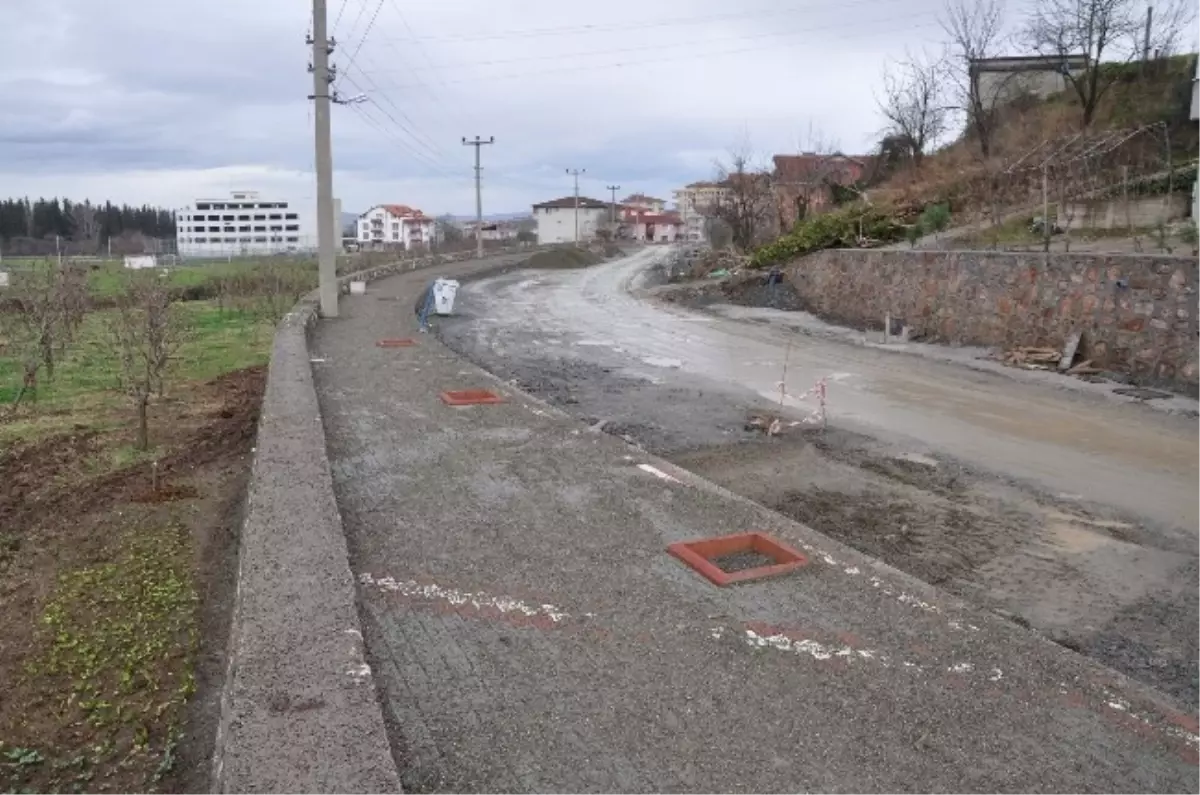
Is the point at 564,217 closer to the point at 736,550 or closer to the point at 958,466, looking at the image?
the point at 958,466

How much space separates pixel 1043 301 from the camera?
A: 48.4ft

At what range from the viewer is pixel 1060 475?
314 inches

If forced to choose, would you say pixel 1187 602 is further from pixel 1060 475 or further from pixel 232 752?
pixel 232 752

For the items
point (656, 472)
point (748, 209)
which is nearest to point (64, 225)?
point (748, 209)

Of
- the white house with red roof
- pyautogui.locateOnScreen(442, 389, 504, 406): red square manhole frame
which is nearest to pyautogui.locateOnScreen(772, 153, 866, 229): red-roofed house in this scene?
pyautogui.locateOnScreen(442, 389, 504, 406): red square manhole frame

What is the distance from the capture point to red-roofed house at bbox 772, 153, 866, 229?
1388 inches

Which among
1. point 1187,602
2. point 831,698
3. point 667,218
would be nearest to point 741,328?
point 1187,602

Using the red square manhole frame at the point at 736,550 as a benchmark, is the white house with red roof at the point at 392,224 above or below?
above

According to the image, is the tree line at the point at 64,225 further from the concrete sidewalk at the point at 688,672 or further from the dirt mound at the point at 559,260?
the concrete sidewalk at the point at 688,672

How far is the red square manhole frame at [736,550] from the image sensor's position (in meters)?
4.72

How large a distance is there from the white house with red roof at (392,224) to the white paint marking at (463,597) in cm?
12808

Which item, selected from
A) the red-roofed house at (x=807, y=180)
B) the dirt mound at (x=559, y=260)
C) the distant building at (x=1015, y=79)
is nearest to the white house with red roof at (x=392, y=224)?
the dirt mound at (x=559, y=260)

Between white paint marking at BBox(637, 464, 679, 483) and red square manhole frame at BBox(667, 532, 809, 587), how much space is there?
A: 126 centimetres

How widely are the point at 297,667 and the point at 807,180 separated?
1536 inches
